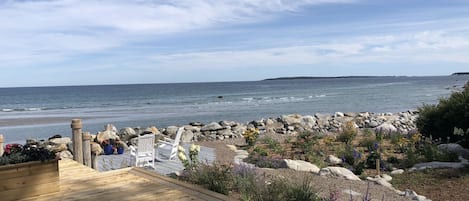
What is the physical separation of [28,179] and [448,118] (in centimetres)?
854

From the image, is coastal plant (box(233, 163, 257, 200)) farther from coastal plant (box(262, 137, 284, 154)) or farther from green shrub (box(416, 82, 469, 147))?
green shrub (box(416, 82, 469, 147))

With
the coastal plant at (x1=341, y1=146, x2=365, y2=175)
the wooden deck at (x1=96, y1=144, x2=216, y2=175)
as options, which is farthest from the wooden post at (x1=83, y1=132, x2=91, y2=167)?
the coastal plant at (x1=341, y1=146, x2=365, y2=175)

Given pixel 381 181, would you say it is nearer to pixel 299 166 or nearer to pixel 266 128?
pixel 299 166

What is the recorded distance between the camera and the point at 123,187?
201 inches

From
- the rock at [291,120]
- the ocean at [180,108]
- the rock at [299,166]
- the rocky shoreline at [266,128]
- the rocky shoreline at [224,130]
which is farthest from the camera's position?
the ocean at [180,108]

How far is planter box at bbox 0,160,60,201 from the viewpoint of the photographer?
4562 mm

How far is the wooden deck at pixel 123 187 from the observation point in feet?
15.3

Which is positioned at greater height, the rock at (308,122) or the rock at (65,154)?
the rock at (65,154)

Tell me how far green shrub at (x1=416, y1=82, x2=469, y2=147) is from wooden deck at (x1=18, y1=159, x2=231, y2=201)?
6.65 m

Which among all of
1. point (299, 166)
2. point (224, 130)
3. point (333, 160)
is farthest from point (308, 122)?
point (299, 166)

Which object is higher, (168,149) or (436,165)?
(436,165)

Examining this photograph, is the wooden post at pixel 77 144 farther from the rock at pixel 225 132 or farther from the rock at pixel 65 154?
the rock at pixel 225 132

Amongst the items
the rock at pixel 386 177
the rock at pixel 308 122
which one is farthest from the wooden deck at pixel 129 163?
the rock at pixel 308 122

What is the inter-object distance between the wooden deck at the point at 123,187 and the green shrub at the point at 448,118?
6.65 metres
